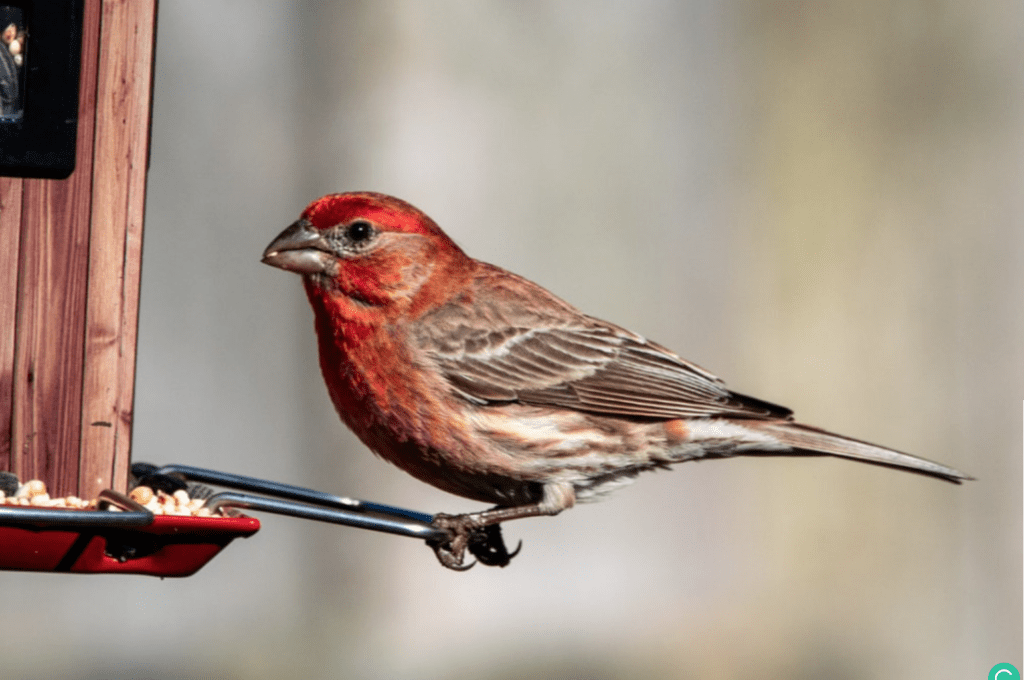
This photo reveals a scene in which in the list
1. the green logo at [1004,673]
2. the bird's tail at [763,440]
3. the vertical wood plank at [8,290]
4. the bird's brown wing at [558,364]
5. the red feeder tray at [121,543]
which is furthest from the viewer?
the green logo at [1004,673]

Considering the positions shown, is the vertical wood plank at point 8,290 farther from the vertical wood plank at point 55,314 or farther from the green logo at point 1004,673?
the green logo at point 1004,673

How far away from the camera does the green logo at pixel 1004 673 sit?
26.7 feet

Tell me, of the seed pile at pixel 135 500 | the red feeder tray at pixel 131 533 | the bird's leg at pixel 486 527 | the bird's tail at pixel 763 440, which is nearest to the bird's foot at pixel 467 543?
the bird's leg at pixel 486 527

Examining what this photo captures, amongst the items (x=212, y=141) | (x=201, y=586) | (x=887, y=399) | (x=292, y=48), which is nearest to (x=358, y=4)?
(x=292, y=48)

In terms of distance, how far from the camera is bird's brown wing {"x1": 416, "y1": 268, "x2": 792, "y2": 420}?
488 cm

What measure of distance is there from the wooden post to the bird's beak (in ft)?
2.23

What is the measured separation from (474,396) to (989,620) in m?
5.23

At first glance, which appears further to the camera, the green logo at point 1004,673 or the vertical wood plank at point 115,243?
the green logo at point 1004,673

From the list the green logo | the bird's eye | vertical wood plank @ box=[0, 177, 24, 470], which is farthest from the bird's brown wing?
the green logo

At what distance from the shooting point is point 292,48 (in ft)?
26.2

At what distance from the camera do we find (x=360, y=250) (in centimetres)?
480

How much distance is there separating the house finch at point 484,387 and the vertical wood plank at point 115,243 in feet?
2.30

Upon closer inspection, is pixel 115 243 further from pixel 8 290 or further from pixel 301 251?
pixel 301 251

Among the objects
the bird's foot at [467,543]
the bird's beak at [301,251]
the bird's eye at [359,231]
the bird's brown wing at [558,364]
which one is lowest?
the bird's foot at [467,543]
